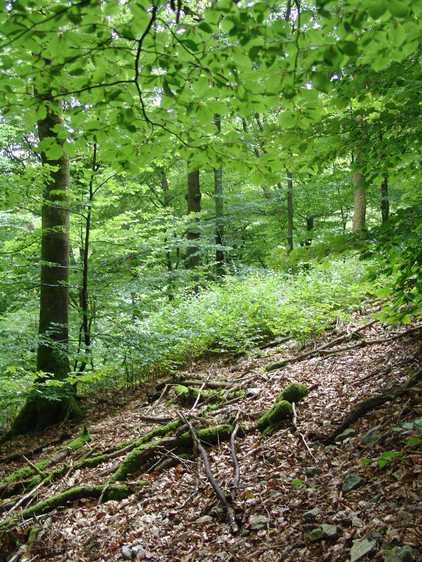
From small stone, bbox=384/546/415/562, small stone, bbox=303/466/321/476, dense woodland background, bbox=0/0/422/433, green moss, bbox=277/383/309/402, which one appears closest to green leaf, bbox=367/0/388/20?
dense woodland background, bbox=0/0/422/433

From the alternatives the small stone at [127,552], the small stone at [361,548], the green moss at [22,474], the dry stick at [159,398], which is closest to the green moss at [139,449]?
the small stone at [127,552]

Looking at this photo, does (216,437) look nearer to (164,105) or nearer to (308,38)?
(164,105)

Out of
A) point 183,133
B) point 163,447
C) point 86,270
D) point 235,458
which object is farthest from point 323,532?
point 86,270

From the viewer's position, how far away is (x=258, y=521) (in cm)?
333

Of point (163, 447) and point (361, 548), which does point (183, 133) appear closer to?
point (361, 548)

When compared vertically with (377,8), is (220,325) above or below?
below

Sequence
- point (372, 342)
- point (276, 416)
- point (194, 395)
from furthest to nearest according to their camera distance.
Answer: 1. point (194, 395)
2. point (372, 342)
3. point (276, 416)

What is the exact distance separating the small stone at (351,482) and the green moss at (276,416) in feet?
4.61

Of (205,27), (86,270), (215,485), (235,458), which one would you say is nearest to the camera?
(205,27)

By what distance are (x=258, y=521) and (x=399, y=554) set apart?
3.84 ft

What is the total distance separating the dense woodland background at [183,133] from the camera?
2055mm

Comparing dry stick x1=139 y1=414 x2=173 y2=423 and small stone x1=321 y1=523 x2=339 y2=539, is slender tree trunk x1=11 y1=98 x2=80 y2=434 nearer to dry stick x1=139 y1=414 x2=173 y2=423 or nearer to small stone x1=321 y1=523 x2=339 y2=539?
dry stick x1=139 y1=414 x2=173 y2=423

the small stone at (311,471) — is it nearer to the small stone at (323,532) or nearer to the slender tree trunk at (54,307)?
the small stone at (323,532)

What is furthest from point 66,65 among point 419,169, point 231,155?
point 419,169
